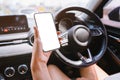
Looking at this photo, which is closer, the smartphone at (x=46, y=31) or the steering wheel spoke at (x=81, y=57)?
the smartphone at (x=46, y=31)

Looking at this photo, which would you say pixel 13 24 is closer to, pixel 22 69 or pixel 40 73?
pixel 22 69

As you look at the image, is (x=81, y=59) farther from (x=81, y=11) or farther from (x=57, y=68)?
(x=81, y=11)

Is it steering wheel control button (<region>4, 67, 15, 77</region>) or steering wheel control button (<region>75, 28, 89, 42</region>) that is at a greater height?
steering wheel control button (<region>75, 28, 89, 42</region>)

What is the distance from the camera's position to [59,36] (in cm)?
162

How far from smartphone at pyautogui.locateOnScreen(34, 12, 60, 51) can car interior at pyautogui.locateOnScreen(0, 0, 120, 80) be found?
0.17 m

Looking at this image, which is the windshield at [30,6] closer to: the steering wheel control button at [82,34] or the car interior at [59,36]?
the car interior at [59,36]

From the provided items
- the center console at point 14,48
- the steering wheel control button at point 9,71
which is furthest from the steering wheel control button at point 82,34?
the steering wheel control button at point 9,71

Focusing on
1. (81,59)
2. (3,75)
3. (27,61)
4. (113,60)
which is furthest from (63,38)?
(113,60)

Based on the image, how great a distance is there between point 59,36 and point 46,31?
0.22 meters

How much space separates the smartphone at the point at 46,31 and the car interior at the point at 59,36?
0.17 meters

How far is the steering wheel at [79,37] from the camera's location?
167 cm

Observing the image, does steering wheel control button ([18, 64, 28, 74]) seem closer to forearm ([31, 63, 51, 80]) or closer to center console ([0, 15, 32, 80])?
center console ([0, 15, 32, 80])

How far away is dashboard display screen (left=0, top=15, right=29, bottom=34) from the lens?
182cm

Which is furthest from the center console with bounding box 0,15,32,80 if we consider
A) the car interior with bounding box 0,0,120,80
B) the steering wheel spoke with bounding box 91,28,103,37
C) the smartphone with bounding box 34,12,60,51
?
the steering wheel spoke with bounding box 91,28,103,37
